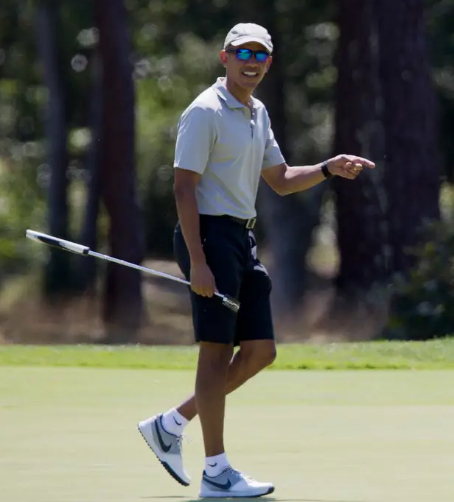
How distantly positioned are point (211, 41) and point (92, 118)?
4332 mm

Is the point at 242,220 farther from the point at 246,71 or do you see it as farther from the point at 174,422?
the point at 174,422

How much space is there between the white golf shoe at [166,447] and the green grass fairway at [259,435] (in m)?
0.07

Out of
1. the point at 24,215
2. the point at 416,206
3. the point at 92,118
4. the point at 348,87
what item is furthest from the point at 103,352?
the point at 24,215

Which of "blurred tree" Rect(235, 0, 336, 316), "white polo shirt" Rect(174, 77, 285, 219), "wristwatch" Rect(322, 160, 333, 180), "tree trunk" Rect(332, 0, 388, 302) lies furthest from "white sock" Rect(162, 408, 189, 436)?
"blurred tree" Rect(235, 0, 336, 316)

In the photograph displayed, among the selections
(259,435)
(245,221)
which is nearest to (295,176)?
(245,221)

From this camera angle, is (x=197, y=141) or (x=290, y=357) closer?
(x=197, y=141)

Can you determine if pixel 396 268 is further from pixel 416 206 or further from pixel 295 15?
pixel 295 15

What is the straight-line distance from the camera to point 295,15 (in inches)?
1134

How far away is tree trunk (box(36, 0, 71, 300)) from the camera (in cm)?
3140

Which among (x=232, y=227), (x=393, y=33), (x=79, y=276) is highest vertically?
(x=393, y=33)

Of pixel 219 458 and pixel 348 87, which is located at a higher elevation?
pixel 348 87

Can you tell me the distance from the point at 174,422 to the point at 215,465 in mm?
439

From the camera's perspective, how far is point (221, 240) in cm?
633

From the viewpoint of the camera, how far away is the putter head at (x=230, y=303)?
20.5 feet
